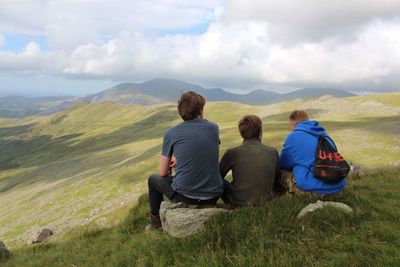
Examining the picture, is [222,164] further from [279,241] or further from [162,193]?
[279,241]

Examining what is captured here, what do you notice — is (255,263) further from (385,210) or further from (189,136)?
(385,210)

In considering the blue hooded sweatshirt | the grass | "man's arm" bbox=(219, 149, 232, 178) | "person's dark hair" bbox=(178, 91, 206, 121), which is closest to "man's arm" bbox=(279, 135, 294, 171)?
the blue hooded sweatshirt

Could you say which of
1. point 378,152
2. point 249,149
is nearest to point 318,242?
point 249,149

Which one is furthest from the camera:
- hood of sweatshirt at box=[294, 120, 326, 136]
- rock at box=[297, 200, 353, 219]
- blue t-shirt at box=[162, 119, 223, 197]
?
hood of sweatshirt at box=[294, 120, 326, 136]

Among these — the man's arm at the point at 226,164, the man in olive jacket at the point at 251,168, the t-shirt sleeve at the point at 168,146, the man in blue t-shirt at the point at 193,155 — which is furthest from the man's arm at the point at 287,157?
the t-shirt sleeve at the point at 168,146

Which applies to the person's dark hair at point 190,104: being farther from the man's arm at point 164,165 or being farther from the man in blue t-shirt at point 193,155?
the man's arm at point 164,165

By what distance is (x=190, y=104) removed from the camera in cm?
954

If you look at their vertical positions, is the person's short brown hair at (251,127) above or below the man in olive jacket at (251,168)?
above

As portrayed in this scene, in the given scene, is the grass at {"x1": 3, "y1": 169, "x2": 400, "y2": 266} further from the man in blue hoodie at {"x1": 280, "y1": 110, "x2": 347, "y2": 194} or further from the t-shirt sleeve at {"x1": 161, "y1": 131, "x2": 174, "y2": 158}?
the t-shirt sleeve at {"x1": 161, "y1": 131, "x2": 174, "y2": 158}

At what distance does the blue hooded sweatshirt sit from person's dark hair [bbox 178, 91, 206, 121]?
2782mm

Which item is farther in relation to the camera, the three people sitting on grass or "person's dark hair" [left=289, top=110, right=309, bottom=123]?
"person's dark hair" [left=289, top=110, right=309, bottom=123]

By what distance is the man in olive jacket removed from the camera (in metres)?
9.87

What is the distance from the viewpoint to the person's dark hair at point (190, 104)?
375 inches

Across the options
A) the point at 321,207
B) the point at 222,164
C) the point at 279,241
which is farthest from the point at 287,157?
the point at 279,241
